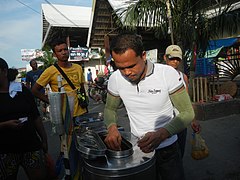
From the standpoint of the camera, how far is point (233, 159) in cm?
328

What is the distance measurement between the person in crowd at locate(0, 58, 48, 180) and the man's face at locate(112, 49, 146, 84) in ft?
3.97

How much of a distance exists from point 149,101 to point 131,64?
0.91 ft

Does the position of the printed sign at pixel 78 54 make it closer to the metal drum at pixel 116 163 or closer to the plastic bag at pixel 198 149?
the plastic bag at pixel 198 149

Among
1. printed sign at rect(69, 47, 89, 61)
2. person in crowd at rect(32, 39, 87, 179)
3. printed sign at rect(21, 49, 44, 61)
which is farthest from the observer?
printed sign at rect(21, 49, 44, 61)

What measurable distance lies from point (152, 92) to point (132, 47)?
0.31 metres

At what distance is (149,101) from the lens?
1.42 m

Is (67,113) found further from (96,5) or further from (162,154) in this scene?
(96,5)

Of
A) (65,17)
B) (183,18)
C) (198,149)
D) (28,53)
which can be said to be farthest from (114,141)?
(28,53)

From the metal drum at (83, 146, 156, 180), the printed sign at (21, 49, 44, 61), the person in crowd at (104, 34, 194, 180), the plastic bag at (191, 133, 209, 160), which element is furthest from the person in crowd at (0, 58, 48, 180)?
the printed sign at (21, 49, 44, 61)

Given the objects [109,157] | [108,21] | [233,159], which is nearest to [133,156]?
[109,157]

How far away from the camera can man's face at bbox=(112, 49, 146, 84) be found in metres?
1.28

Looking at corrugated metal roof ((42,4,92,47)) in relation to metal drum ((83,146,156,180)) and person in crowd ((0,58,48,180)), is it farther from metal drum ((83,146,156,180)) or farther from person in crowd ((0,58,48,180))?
metal drum ((83,146,156,180))

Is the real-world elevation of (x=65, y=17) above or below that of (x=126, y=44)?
above

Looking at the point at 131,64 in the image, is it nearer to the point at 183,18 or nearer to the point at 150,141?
the point at 150,141
